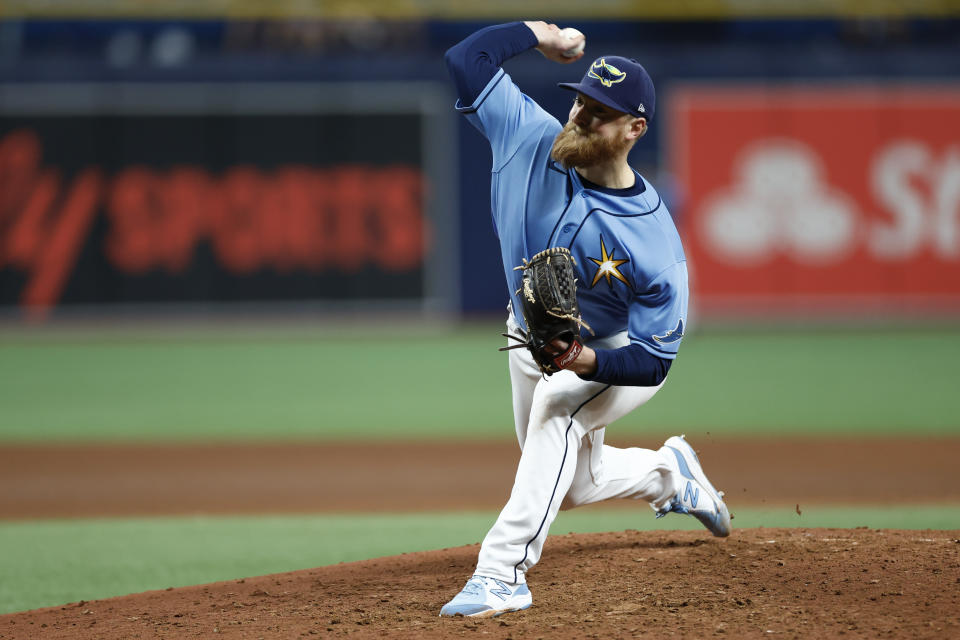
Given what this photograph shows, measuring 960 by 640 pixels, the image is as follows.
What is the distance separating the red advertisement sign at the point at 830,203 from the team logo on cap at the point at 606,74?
1336cm

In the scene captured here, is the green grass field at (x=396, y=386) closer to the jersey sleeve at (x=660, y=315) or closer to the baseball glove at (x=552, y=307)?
the jersey sleeve at (x=660, y=315)

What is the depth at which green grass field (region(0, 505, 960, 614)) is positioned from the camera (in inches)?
194

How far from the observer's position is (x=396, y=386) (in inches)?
456

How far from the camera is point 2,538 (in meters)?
5.80

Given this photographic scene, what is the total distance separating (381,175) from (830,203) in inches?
254

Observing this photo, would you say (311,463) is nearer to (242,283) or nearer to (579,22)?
(242,283)

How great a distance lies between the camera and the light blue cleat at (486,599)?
369 centimetres

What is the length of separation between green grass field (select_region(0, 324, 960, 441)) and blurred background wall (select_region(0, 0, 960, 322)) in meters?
1.00


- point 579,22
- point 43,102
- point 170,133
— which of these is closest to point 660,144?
point 579,22

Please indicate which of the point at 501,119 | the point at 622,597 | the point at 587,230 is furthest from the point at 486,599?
the point at 501,119

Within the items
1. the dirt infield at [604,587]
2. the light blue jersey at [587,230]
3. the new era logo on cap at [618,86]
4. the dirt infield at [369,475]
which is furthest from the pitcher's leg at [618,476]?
the dirt infield at [369,475]

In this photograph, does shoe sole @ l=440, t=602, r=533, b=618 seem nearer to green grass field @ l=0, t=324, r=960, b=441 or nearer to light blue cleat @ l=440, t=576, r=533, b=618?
light blue cleat @ l=440, t=576, r=533, b=618

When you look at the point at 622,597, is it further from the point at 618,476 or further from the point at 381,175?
the point at 381,175

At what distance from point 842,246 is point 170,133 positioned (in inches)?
382
